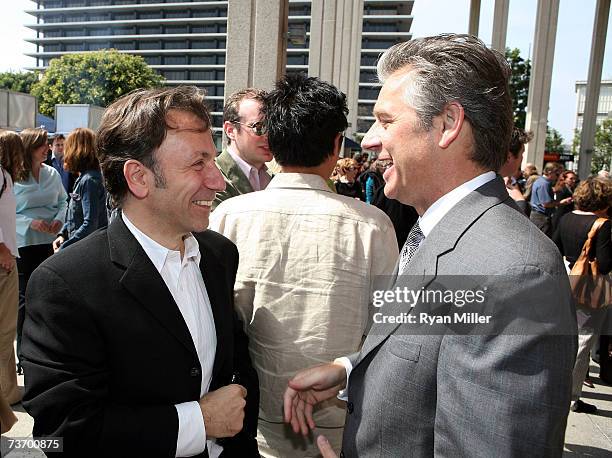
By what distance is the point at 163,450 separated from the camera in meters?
1.49

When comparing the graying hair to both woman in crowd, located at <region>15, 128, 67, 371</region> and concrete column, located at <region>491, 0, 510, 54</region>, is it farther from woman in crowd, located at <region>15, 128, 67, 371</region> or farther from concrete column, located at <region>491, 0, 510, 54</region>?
concrete column, located at <region>491, 0, 510, 54</region>

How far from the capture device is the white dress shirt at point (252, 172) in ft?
10.7

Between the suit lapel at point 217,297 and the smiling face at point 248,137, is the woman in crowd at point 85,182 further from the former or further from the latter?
the suit lapel at point 217,297

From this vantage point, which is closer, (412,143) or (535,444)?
(535,444)

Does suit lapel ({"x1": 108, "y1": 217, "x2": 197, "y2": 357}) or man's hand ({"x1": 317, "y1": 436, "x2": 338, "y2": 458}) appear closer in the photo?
man's hand ({"x1": 317, "y1": 436, "x2": 338, "y2": 458})

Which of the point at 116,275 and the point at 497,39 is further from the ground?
the point at 497,39

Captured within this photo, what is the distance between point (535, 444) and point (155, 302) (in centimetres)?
108

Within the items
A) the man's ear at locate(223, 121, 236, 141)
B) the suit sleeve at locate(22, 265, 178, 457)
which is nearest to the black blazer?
the suit sleeve at locate(22, 265, 178, 457)

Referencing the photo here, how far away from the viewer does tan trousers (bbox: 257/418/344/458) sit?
2.09 m

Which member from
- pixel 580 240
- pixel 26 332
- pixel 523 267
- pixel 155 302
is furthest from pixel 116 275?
pixel 580 240

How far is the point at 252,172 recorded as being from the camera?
11.0 ft

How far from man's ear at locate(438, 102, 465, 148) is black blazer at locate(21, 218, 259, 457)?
0.95 m

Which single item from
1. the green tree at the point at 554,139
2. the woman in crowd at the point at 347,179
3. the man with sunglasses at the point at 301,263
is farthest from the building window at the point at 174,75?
the man with sunglasses at the point at 301,263

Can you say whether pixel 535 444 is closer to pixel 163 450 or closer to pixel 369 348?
pixel 369 348
